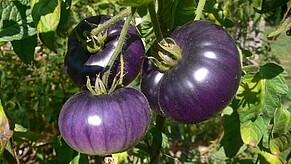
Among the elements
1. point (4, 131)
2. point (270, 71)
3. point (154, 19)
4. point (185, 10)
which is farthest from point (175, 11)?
point (4, 131)

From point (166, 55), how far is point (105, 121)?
158mm

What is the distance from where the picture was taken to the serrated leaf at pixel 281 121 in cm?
103

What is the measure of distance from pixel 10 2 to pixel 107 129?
26 centimetres

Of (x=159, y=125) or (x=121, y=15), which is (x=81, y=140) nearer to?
(x=121, y=15)

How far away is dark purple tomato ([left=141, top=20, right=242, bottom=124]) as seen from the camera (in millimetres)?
721

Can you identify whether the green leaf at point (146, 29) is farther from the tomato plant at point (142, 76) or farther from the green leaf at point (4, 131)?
the green leaf at point (4, 131)

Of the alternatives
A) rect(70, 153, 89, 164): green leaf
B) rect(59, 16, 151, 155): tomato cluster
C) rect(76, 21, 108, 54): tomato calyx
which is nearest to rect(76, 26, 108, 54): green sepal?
rect(76, 21, 108, 54): tomato calyx

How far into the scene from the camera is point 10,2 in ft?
2.55

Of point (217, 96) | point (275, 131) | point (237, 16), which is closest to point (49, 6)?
point (217, 96)

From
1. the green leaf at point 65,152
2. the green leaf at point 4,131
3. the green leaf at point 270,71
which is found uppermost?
the green leaf at point 4,131

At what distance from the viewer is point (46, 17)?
688mm

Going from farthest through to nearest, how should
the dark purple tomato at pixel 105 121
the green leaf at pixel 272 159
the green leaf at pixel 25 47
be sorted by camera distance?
the green leaf at pixel 272 159, the green leaf at pixel 25 47, the dark purple tomato at pixel 105 121

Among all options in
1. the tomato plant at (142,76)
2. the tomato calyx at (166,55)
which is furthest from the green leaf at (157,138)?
the tomato calyx at (166,55)

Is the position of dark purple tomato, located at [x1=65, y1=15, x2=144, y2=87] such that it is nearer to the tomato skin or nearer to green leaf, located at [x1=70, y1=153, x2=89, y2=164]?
the tomato skin
